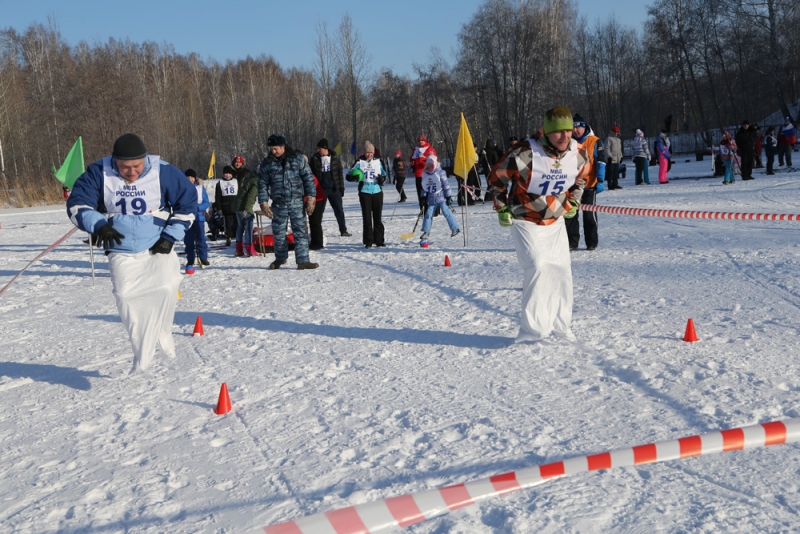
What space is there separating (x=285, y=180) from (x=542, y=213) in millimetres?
5814

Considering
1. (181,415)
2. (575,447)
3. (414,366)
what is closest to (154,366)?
(181,415)

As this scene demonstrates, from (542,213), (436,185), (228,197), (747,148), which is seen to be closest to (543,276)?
(542,213)

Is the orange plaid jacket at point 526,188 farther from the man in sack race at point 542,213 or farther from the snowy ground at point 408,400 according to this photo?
the snowy ground at point 408,400

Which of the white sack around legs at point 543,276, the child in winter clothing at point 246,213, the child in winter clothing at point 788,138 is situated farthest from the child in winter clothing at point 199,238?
the child in winter clothing at point 788,138

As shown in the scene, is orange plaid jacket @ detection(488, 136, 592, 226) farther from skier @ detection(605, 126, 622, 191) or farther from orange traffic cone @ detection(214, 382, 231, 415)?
skier @ detection(605, 126, 622, 191)

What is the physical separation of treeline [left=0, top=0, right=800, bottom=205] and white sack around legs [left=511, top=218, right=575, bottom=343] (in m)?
34.1

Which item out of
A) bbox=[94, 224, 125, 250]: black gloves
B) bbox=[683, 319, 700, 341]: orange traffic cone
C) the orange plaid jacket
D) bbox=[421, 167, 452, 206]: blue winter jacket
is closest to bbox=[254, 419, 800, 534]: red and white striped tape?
bbox=[683, 319, 700, 341]: orange traffic cone

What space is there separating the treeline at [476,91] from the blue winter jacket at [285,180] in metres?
28.1

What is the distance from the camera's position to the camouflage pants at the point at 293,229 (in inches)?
429

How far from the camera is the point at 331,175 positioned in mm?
13719

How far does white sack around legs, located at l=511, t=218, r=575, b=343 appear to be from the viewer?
5.80 m

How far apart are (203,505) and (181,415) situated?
1423 mm

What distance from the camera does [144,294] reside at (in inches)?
217

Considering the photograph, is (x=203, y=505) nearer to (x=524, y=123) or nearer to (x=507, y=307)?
(x=507, y=307)
